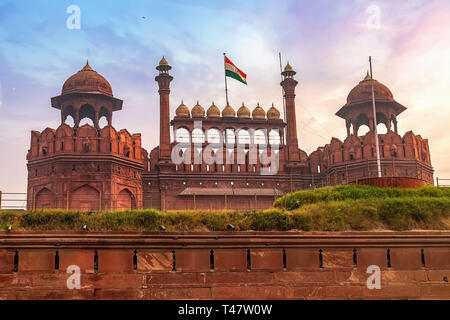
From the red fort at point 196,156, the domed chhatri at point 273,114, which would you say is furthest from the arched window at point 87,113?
the domed chhatri at point 273,114

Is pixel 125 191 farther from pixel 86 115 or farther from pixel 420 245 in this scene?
pixel 420 245

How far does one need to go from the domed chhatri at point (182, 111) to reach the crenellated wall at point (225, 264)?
977 inches

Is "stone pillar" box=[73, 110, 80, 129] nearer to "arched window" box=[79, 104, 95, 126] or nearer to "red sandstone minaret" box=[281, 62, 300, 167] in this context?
"arched window" box=[79, 104, 95, 126]

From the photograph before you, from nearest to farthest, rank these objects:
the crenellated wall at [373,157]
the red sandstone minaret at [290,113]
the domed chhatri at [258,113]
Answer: the crenellated wall at [373,157] → the red sandstone minaret at [290,113] → the domed chhatri at [258,113]

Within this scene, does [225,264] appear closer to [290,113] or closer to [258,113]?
[290,113]

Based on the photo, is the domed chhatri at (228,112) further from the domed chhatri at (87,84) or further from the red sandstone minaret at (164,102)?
the domed chhatri at (87,84)

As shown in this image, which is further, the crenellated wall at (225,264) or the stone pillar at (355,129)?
the stone pillar at (355,129)

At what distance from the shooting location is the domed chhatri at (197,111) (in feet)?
128

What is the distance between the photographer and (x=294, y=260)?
14.6 metres

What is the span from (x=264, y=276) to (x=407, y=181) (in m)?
7.40

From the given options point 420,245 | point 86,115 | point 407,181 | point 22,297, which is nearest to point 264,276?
point 420,245

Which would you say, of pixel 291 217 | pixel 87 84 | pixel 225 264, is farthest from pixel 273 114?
pixel 225 264

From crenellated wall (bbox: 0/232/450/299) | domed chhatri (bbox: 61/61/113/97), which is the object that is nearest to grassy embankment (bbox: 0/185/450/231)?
crenellated wall (bbox: 0/232/450/299)
